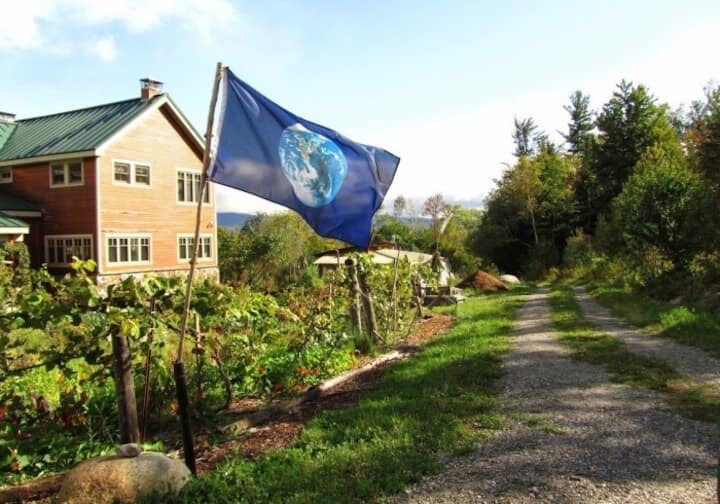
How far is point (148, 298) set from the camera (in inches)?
184

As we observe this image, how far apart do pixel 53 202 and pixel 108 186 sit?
8.78 ft

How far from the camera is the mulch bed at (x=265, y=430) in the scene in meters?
3.97

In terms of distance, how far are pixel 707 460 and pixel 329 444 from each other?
302cm

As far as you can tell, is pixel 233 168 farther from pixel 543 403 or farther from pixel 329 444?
pixel 543 403

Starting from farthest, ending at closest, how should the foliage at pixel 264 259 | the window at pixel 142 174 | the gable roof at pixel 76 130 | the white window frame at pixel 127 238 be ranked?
the foliage at pixel 264 259 → the window at pixel 142 174 → the gable roof at pixel 76 130 → the white window frame at pixel 127 238

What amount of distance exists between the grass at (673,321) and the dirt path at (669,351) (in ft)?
0.86

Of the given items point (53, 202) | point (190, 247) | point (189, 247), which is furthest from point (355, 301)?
point (190, 247)

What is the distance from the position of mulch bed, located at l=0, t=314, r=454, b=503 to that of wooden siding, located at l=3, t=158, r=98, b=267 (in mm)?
18791

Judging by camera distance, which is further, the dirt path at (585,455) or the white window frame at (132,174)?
the white window frame at (132,174)

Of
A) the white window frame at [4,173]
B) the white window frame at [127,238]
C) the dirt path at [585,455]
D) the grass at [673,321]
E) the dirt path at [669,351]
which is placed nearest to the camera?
the dirt path at [585,455]

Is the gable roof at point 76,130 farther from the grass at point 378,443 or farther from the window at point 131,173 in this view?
the grass at point 378,443

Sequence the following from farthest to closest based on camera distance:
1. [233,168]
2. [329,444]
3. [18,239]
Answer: [18,239] < [329,444] < [233,168]

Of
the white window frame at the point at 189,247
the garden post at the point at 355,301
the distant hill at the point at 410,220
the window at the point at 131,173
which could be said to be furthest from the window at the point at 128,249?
the distant hill at the point at 410,220

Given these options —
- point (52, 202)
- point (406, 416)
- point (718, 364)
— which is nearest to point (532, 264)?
point (52, 202)
